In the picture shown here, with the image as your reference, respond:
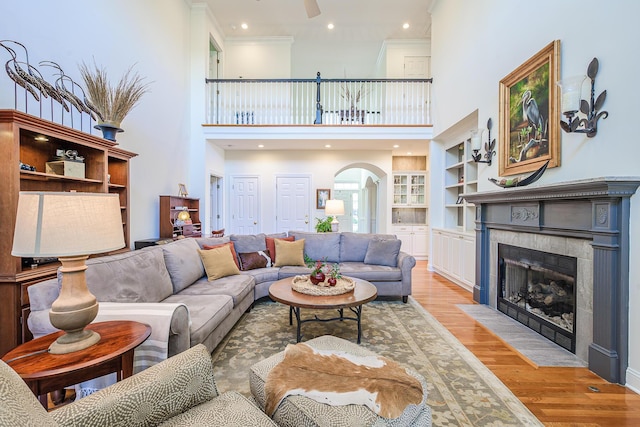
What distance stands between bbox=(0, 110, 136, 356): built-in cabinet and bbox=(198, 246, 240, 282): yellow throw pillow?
121 cm

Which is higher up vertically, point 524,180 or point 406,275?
point 524,180

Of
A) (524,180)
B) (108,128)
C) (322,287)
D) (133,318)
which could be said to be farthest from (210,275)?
(524,180)

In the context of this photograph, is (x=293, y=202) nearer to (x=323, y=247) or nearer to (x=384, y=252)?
(x=323, y=247)

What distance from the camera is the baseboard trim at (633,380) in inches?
76.4

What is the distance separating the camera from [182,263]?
2.93 metres

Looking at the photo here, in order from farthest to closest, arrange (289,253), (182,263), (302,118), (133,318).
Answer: (302,118) < (289,253) < (182,263) < (133,318)

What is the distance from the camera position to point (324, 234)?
175 inches

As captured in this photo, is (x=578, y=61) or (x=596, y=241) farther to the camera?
(x=578, y=61)

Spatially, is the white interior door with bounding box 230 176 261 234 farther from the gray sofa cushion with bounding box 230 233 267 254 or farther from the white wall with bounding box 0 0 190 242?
the gray sofa cushion with bounding box 230 233 267 254

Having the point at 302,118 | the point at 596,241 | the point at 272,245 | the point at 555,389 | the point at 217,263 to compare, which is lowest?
the point at 555,389

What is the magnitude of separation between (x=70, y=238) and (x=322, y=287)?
1954mm

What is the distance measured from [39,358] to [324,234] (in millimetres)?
3440

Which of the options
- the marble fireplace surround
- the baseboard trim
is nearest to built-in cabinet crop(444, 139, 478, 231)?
the marble fireplace surround

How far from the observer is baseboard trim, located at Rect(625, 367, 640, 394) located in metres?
1.94
